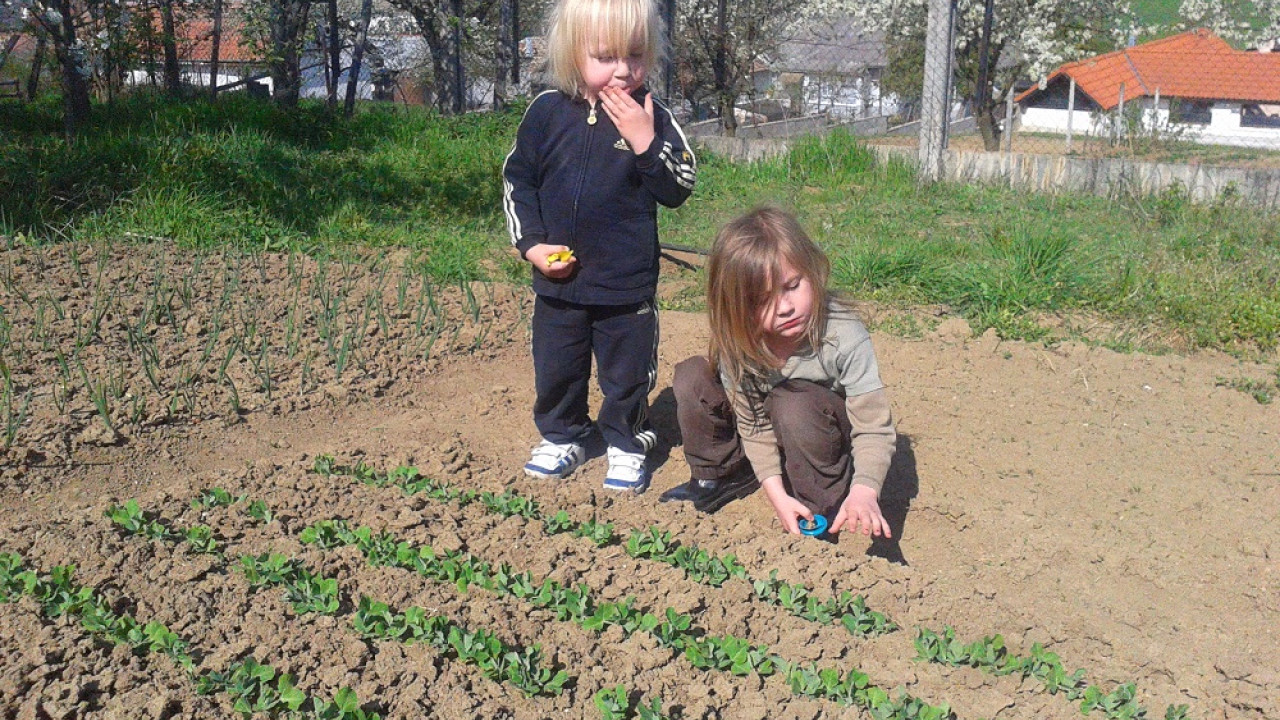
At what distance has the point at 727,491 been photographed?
3314mm

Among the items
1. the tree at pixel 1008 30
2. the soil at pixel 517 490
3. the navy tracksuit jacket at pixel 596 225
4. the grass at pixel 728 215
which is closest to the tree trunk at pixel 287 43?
the grass at pixel 728 215

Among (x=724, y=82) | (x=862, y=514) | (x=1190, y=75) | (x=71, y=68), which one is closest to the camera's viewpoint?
(x=862, y=514)

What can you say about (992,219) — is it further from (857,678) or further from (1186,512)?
(857,678)

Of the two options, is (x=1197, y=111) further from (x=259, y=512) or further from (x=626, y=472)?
(x=259, y=512)

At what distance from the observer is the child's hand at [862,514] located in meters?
2.75

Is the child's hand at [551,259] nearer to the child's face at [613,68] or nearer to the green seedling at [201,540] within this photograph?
the child's face at [613,68]

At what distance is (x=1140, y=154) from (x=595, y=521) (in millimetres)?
6955

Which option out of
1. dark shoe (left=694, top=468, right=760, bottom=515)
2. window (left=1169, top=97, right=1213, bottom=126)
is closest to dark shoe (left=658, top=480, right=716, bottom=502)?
dark shoe (left=694, top=468, right=760, bottom=515)

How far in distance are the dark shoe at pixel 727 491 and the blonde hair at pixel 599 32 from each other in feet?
4.03

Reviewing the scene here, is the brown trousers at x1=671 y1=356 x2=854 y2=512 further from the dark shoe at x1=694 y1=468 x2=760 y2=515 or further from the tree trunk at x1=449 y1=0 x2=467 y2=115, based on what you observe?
the tree trunk at x1=449 y1=0 x2=467 y2=115

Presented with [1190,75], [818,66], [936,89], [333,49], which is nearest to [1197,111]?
[1190,75]

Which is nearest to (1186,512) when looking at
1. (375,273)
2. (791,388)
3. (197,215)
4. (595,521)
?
(791,388)

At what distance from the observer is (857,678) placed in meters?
2.22

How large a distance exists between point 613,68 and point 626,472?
1.20 metres
